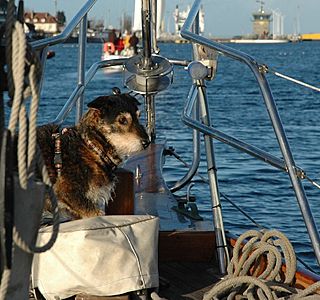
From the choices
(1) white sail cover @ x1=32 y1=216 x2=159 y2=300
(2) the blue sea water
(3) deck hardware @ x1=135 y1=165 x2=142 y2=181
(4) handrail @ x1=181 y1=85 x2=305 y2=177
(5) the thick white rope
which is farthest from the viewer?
(2) the blue sea water

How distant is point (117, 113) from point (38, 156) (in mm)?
2508

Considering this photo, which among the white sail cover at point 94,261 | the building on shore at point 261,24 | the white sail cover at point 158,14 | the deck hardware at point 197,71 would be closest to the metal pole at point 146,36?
the deck hardware at point 197,71

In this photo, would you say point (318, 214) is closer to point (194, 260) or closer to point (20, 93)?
point (194, 260)

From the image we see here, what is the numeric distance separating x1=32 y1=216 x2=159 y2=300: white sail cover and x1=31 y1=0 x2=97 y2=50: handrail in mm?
1184

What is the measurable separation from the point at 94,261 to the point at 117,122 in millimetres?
1195

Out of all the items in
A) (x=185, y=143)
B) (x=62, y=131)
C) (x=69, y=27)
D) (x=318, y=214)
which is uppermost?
(x=69, y=27)

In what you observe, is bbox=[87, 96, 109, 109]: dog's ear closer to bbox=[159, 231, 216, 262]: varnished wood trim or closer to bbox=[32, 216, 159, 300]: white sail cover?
bbox=[159, 231, 216, 262]: varnished wood trim

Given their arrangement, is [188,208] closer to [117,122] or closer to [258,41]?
[117,122]

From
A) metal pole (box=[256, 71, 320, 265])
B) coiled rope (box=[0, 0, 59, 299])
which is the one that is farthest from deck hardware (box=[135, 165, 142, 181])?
coiled rope (box=[0, 0, 59, 299])

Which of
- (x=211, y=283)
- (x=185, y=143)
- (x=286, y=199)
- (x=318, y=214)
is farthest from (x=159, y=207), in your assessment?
(x=185, y=143)

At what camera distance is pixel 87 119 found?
5043 millimetres

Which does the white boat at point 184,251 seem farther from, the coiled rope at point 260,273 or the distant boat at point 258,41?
the distant boat at point 258,41

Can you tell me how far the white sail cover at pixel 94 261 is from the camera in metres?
4.07

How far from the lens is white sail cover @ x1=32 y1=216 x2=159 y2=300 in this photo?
407 cm
